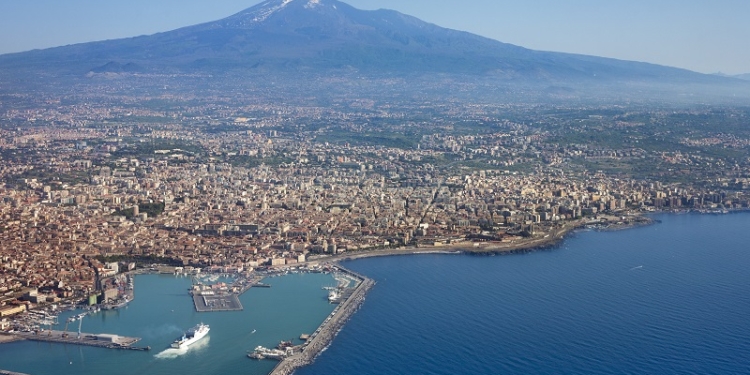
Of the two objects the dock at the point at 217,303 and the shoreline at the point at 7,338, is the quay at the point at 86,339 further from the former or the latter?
the dock at the point at 217,303

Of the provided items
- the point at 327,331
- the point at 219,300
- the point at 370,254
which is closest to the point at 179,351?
the point at 327,331

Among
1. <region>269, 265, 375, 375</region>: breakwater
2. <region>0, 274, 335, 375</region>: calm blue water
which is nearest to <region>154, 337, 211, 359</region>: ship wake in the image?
<region>0, 274, 335, 375</region>: calm blue water

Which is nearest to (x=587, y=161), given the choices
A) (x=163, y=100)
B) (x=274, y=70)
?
(x=163, y=100)

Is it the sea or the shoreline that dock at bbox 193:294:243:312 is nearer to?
the sea

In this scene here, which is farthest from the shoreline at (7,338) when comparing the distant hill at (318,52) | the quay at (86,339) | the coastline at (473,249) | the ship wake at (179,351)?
the distant hill at (318,52)

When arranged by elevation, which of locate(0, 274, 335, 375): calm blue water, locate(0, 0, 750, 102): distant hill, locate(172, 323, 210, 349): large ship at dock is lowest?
locate(0, 274, 335, 375): calm blue water
